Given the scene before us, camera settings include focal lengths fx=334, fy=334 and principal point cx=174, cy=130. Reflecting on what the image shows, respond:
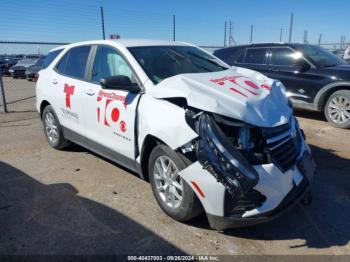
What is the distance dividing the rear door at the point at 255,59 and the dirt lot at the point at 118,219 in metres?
3.76

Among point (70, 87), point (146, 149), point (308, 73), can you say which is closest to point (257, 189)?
point (146, 149)

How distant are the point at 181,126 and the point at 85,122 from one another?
6.53 feet

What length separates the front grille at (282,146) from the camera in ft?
9.46

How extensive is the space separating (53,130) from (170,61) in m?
2.66

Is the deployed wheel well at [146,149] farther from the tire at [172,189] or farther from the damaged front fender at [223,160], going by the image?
the damaged front fender at [223,160]

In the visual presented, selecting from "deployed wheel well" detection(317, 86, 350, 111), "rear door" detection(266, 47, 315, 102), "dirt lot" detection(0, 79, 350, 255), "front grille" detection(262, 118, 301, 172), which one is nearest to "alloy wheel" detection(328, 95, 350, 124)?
"deployed wheel well" detection(317, 86, 350, 111)

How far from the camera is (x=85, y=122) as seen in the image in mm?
4531

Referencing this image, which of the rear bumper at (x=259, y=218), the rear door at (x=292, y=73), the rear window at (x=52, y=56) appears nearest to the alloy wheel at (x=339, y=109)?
the rear door at (x=292, y=73)

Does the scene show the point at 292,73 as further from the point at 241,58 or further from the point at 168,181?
the point at 168,181

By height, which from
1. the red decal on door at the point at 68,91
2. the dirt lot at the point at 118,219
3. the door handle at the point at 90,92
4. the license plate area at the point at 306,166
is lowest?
the dirt lot at the point at 118,219

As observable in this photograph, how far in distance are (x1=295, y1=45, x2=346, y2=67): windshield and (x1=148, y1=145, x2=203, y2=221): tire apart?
18.5ft

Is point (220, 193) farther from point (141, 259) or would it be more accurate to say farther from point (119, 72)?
point (119, 72)

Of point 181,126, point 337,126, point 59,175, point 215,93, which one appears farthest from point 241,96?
point 337,126

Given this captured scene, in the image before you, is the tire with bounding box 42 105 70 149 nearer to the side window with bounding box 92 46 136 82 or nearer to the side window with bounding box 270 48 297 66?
the side window with bounding box 92 46 136 82
